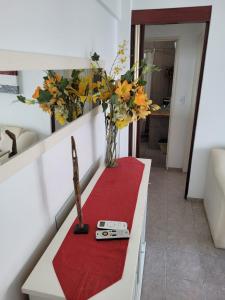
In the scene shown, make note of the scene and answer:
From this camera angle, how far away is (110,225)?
1175 millimetres

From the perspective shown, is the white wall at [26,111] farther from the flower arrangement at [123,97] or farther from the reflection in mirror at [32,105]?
the flower arrangement at [123,97]

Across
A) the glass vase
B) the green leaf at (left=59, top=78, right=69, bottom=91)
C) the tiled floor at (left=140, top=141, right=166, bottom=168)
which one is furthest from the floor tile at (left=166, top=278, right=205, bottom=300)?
the tiled floor at (left=140, top=141, right=166, bottom=168)

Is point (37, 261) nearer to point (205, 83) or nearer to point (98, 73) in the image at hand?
point (98, 73)

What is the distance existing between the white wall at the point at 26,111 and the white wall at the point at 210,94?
1.95m

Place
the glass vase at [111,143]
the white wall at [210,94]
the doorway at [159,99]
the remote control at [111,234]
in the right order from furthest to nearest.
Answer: the doorway at [159,99] < the white wall at [210,94] < the glass vase at [111,143] < the remote control at [111,234]

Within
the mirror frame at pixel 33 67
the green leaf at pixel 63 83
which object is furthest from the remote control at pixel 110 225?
the green leaf at pixel 63 83

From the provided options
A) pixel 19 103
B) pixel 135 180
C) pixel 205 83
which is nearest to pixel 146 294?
pixel 135 180

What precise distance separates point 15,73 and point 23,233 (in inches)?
24.1

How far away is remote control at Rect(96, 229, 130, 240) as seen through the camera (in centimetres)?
110

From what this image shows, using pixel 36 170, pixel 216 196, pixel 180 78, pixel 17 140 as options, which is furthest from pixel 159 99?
pixel 17 140

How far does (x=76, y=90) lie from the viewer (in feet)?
4.52

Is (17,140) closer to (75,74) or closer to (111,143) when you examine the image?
(75,74)

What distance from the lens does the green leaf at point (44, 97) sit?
3.28 ft

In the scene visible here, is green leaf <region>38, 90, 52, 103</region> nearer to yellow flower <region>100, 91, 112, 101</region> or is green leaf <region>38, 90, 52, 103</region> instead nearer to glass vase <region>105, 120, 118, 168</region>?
yellow flower <region>100, 91, 112, 101</region>
